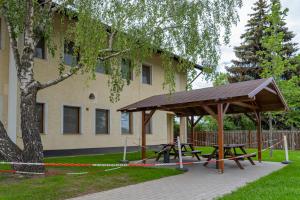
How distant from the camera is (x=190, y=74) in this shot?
405 inches

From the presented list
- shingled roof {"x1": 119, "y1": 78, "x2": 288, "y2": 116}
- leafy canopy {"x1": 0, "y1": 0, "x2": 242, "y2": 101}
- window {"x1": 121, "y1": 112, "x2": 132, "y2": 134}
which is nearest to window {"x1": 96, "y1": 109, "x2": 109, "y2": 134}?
window {"x1": 121, "y1": 112, "x2": 132, "y2": 134}

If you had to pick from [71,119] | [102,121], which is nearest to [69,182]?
[71,119]

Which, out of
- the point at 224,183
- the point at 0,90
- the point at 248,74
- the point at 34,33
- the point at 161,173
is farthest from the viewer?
the point at 248,74

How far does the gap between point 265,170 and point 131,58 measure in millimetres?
5934

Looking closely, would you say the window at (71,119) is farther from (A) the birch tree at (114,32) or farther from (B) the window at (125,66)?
(A) the birch tree at (114,32)

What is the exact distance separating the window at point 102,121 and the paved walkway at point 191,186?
7218 millimetres

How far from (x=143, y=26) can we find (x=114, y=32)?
86cm

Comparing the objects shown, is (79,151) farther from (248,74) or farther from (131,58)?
(248,74)

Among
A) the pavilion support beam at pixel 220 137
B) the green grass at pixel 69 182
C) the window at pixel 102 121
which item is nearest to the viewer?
the green grass at pixel 69 182

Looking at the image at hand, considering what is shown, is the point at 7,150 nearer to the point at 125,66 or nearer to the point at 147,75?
the point at 125,66

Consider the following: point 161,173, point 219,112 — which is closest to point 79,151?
point 161,173

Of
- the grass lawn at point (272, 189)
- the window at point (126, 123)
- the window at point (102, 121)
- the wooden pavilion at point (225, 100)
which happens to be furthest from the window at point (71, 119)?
the grass lawn at point (272, 189)

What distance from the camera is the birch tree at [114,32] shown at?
30.1 ft

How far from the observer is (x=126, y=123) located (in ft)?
64.1
